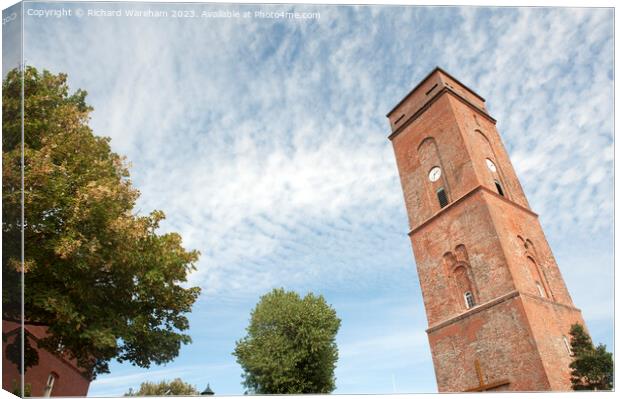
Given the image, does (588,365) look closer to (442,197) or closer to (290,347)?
(442,197)

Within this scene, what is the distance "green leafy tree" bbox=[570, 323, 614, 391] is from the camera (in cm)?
1318

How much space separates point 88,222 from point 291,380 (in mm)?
16592

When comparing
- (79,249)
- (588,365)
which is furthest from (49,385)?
(588,365)

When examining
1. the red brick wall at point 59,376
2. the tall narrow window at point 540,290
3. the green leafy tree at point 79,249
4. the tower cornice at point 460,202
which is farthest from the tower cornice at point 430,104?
the red brick wall at point 59,376

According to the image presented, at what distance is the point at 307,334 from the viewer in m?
24.3

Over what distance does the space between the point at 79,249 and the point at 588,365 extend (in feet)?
55.0

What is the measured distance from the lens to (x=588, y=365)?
14.8 m

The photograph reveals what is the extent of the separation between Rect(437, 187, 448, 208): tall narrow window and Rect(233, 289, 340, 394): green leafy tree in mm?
9697

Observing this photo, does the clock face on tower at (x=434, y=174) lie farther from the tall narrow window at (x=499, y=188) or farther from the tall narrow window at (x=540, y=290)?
the tall narrow window at (x=540, y=290)

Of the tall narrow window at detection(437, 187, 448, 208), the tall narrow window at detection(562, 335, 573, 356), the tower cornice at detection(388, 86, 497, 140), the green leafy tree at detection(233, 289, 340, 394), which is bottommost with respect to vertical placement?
the tall narrow window at detection(562, 335, 573, 356)

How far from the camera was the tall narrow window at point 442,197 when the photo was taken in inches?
940

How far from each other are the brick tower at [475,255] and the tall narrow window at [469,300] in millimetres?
53

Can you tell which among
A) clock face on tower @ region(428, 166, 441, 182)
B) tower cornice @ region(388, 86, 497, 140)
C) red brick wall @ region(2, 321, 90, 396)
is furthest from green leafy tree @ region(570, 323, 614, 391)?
red brick wall @ region(2, 321, 90, 396)

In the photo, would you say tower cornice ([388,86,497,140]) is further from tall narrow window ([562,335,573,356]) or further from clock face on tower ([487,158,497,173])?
tall narrow window ([562,335,573,356])
